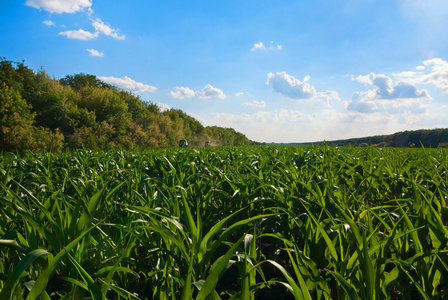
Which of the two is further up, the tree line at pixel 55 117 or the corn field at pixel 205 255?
the tree line at pixel 55 117

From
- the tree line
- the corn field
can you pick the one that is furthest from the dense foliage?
the corn field

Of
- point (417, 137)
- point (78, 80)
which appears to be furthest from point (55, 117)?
point (417, 137)

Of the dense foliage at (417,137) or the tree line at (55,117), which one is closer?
the tree line at (55,117)

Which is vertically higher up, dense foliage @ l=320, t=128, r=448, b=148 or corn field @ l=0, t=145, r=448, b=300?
dense foliage @ l=320, t=128, r=448, b=148

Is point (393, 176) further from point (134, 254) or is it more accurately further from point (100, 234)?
point (100, 234)

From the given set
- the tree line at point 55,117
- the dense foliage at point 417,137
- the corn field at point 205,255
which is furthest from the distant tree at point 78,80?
the dense foliage at point 417,137

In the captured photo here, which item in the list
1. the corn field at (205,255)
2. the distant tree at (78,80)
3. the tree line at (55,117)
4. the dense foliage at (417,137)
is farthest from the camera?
the dense foliage at (417,137)

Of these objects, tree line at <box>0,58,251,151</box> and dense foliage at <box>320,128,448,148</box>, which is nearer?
tree line at <box>0,58,251,151</box>

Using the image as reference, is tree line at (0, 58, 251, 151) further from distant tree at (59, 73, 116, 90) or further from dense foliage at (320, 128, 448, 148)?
dense foliage at (320, 128, 448, 148)

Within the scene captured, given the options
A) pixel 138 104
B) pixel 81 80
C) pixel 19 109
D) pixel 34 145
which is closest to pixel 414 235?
pixel 34 145

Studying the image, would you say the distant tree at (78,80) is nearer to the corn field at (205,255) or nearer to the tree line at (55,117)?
the tree line at (55,117)

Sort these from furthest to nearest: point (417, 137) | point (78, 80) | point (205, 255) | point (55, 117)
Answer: point (417, 137) → point (78, 80) → point (55, 117) → point (205, 255)

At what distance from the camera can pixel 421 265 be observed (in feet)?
4.01

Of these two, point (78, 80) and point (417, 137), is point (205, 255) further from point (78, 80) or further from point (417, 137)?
point (417, 137)
